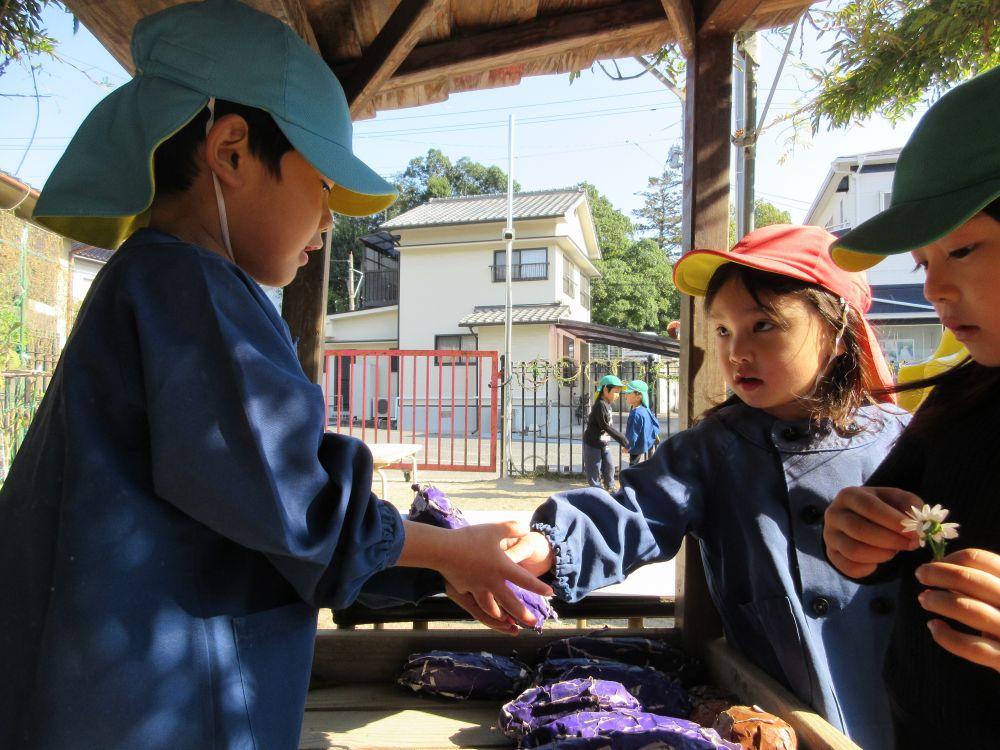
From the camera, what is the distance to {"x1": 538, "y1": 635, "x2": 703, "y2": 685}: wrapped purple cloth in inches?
74.3

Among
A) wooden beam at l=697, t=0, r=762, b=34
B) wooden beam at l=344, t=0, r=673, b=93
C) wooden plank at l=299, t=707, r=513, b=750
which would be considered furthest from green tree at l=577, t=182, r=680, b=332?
wooden plank at l=299, t=707, r=513, b=750

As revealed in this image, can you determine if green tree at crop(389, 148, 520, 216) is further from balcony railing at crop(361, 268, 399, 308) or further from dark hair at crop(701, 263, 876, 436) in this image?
dark hair at crop(701, 263, 876, 436)

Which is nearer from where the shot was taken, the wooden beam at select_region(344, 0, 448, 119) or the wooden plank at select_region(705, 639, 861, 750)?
the wooden plank at select_region(705, 639, 861, 750)

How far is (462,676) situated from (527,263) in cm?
2488

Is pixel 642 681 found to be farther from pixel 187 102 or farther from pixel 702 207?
pixel 187 102

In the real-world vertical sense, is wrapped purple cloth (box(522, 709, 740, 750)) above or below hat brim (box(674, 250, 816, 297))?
below

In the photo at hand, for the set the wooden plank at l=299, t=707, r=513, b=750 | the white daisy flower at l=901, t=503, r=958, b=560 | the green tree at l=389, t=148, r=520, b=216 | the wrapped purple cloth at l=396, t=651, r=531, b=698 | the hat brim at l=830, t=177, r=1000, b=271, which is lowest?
the wooden plank at l=299, t=707, r=513, b=750

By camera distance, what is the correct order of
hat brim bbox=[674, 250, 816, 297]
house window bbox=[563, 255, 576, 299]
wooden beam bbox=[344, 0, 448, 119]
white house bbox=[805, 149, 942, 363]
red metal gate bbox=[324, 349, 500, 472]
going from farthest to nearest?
house window bbox=[563, 255, 576, 299], white house bbox=[805, 149, 942, 363], red metal gate bbox=[324, 349, 500, 472], wooden beam bbox=[344, 0, 448, 119], hat brim bbox=[674, 250, 816, 297]

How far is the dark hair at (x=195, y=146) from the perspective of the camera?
41.1 inches

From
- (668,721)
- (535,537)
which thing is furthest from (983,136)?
(668,721)

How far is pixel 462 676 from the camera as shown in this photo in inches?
73.9

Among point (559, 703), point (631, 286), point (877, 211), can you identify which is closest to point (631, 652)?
point (559, 703)

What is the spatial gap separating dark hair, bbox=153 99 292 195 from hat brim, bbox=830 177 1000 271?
3.15ft

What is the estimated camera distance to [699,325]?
210cm
